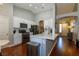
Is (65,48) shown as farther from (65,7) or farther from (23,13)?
(23,13)

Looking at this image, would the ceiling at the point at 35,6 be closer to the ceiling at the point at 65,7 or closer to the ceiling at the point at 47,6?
the ceiling at the point at 47,6

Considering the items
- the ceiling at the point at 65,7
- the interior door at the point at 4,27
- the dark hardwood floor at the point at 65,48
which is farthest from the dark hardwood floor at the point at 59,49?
the ceiling at the point at 65,7

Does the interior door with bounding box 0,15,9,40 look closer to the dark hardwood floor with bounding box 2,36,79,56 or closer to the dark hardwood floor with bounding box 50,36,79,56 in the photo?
the dark hardwood floor with bounding box 2,36,79,56

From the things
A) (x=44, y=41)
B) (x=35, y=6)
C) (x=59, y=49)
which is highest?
(x=35, y=6)

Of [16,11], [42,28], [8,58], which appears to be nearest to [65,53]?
[42,28]

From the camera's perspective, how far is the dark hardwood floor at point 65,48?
4.66 ft

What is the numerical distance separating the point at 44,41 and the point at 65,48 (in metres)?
0.31

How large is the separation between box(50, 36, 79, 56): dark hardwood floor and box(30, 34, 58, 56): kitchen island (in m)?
0.08

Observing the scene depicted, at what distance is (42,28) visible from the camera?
1467 mm

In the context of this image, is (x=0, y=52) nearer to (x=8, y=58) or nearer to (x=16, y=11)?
(x=8, y=58)

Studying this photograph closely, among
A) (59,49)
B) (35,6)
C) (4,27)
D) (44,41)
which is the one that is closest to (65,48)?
(59,49)

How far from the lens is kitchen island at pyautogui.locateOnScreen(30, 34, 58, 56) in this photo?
57.8 inches

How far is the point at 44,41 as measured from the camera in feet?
4.88

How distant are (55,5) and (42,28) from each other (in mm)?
381
